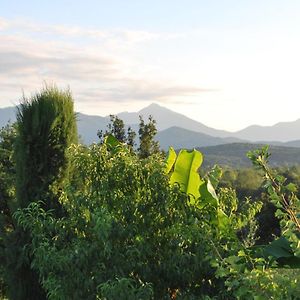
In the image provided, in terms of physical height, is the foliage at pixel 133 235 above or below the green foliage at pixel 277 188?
below

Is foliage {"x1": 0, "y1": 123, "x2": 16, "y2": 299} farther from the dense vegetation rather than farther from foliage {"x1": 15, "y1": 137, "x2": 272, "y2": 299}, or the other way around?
foliage {"x1": 15, "y1": 137, "x2": 272, "y2": 299}

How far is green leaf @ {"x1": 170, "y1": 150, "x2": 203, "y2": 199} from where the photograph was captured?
713 centimetres

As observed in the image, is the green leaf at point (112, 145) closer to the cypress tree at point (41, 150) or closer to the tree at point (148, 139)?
the cypress tree at point (41, 150)

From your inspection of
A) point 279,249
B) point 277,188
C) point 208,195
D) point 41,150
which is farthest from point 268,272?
point 41,150

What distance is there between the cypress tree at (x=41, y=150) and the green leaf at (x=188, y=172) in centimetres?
376

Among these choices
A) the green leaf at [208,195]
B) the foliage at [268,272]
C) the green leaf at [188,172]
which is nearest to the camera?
the foliage at [268,272]

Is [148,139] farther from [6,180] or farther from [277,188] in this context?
[277,188]

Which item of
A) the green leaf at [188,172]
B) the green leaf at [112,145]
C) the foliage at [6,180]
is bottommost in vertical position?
the foliage at [6,180]

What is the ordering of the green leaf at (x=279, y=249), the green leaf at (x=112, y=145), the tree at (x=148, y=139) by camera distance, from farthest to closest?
the tree at (x=148, y=139), the green leaf at (x=112, y=145), the green leaf at (x=279, y=249)

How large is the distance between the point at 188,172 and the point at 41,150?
4236mm

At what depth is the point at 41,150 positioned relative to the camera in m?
10.3

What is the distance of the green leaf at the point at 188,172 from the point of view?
713cm

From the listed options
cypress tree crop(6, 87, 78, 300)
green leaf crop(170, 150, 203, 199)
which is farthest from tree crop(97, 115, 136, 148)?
green leaf crop(170, 150, 203, 199)

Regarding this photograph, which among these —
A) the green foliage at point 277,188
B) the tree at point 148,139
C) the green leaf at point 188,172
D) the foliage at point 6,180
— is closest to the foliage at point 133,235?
the green leaf at point 188,172
